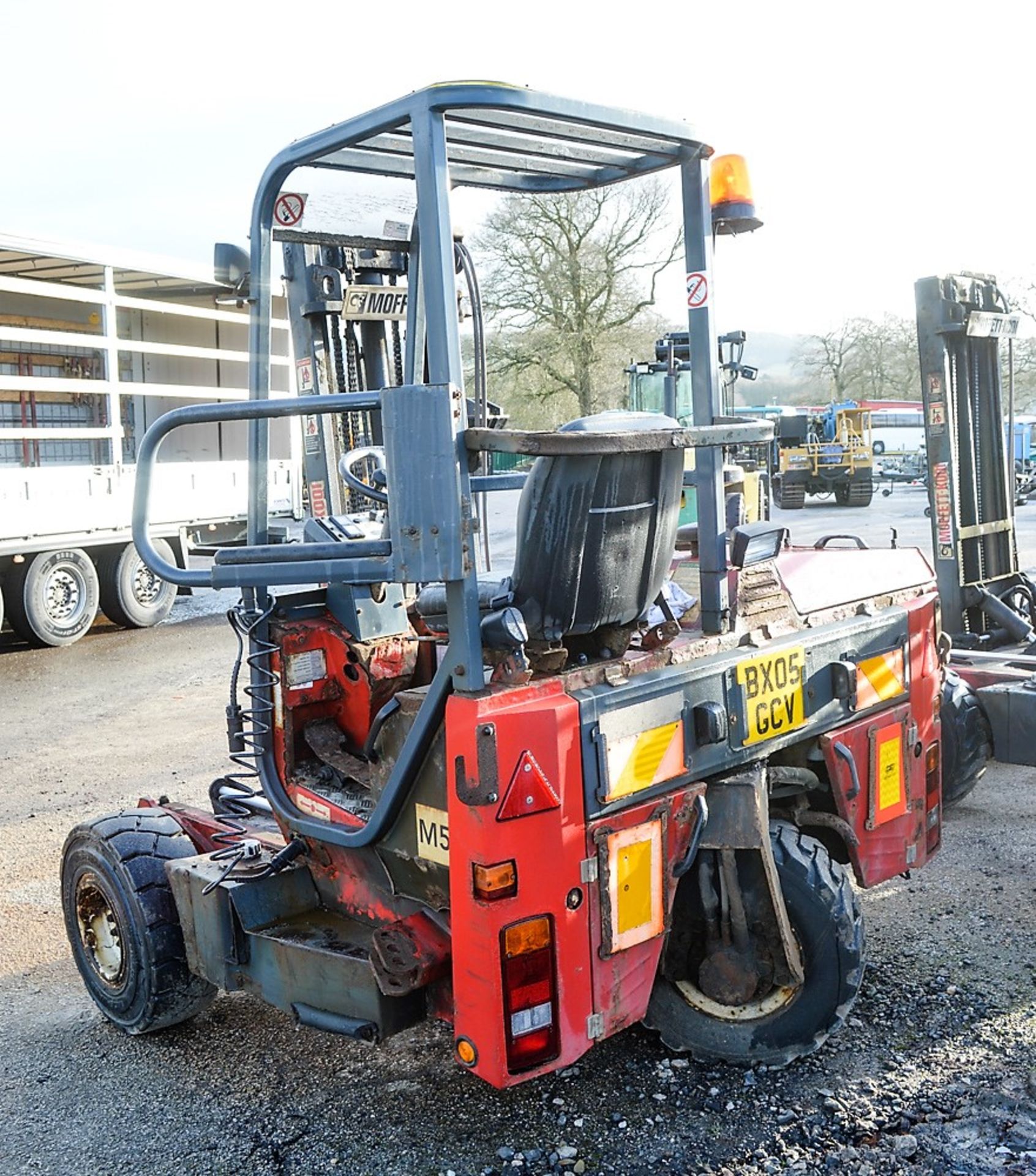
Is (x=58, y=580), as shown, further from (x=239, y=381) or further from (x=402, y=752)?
(x=402, y=752)

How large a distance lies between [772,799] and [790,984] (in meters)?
0.72

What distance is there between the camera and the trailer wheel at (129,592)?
479 inches

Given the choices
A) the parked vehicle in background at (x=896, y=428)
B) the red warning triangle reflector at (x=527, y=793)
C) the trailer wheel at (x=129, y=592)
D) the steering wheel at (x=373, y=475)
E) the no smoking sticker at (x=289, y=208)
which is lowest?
the red warning triangle reflector at (x=527, y=793)

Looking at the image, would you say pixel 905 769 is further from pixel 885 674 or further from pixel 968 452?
pixel 968 452

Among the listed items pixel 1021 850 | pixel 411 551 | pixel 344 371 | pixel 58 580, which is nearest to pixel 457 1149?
pixel 411 551

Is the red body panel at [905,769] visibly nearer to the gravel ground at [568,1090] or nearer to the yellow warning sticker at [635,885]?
the gravel ground at [568,1090]

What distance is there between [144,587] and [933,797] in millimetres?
9843

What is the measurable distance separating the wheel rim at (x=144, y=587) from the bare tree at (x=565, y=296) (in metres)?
13.1

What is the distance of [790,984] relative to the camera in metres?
3.28

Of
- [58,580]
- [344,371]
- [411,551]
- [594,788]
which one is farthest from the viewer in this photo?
[58,580]

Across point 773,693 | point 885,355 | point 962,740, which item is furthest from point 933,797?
point 885,355

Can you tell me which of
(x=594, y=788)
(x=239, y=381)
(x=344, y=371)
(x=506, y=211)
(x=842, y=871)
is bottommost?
(x=842, y=871)

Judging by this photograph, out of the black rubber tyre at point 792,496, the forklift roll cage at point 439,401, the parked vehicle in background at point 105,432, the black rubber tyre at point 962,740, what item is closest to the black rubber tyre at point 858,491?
the black rubber tyre at point 792,496

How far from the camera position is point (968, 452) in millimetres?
7062
